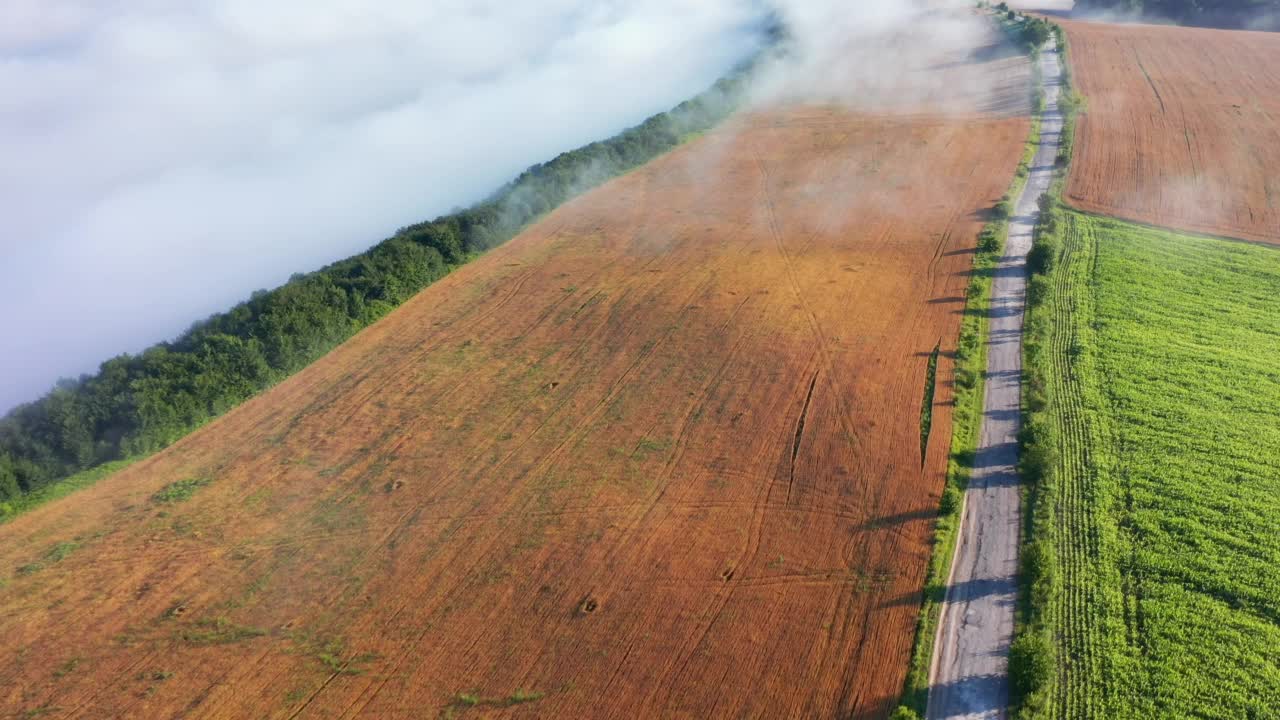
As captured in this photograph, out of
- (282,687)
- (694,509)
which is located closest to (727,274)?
(694,509)

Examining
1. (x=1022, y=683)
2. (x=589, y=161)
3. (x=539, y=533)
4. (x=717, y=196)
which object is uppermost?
(x=589, y=161)

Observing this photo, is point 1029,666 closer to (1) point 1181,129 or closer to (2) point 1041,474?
(2) point 1041,474

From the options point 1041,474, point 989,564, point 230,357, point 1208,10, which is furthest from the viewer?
point 1208,10

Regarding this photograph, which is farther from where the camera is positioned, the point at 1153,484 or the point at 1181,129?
the point at 1181,129

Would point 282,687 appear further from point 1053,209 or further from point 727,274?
point 1053,209

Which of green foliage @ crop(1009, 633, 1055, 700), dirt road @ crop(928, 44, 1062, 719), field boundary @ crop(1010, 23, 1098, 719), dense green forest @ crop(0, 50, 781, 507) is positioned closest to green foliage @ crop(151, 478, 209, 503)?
dense green forest @ crop(0, 50, 781, 507)

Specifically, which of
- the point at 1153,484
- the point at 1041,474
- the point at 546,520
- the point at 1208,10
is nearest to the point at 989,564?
the point at 1041,474

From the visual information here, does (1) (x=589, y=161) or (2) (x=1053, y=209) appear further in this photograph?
(1) (x=589, y=161)

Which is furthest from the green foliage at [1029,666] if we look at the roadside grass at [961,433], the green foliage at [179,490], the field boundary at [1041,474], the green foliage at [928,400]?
the green foliage at [179,490]

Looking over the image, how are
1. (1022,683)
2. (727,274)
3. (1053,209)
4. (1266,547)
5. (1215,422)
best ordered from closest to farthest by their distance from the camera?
(1022,683) → (1266,547) → (1215,422) → (727,274) → (1053,209)
